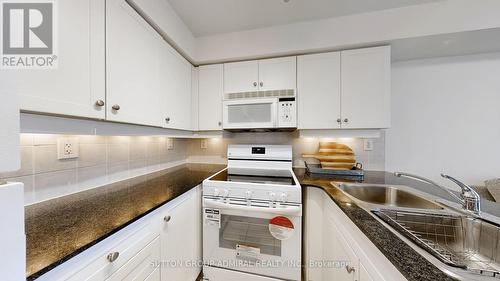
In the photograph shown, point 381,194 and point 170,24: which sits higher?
point 170,24

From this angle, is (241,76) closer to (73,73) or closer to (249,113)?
(249,113)

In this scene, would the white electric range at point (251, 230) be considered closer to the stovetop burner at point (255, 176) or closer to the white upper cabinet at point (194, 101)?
the stovetop burner at point (255, 176)

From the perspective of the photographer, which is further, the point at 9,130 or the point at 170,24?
the point at 170,24

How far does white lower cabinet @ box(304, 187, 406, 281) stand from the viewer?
27.9 inches

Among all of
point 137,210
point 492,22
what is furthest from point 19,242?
point 492,22

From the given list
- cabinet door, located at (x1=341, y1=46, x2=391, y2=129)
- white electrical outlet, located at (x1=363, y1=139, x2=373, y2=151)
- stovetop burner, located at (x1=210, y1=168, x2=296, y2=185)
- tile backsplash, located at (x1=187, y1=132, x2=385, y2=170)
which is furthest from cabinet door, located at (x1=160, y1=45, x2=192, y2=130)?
white electrical outlet, located at (x1=363, y1=139, x2=373, y2=151)

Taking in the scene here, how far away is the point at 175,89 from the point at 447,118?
8.39ft

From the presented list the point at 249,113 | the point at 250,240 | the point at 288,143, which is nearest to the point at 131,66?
the point at 249,113

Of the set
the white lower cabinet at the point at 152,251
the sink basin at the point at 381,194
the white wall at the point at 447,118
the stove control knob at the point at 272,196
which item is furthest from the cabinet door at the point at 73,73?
the white wall at the point at 447,118

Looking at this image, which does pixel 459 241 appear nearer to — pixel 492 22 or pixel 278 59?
pixel 492 22

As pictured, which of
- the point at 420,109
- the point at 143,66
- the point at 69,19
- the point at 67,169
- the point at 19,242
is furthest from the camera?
the point at 420,109

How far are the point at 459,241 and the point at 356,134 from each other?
3.14 ft

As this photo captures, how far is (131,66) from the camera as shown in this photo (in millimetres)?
1141

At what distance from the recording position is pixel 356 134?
65.3 inches
